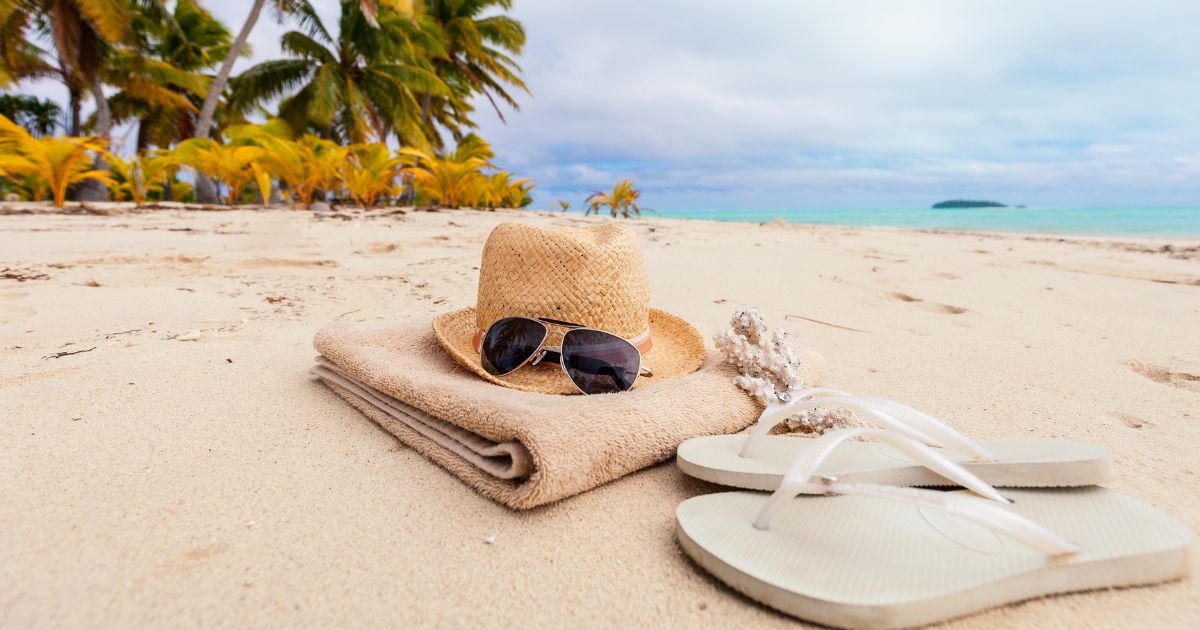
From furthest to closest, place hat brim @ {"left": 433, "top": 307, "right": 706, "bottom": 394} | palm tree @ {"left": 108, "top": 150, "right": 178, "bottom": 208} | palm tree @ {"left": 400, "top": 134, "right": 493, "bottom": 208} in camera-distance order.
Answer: palm tree @ {"left": 400, "top": 134, "right": 493, "bottom": 208}, palm tree @ {"left": 108, "top": 150, "right": 178, "bottom": 208}, hat brim @ {"left": 433, "top": 307, "right": 706, "bottom": 394}

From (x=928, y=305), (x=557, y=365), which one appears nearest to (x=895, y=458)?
(x=557, y=365)

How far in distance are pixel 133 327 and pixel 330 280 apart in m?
1.28

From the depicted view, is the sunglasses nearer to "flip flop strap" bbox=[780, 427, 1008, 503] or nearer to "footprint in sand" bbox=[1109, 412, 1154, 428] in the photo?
"flip flop strap" bbox=[780, 427, 1008, 503]

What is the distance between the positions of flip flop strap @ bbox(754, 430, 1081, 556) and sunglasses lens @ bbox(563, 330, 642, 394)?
55 cm

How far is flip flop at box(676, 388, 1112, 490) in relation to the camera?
96cm

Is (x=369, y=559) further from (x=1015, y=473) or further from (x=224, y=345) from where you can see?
(x=224, y=345)

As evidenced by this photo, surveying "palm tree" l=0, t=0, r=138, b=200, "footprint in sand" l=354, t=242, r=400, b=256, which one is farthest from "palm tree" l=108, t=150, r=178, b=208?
"palm tree" l=0, t=0, r=138, b=200

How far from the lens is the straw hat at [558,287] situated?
1.50 metres

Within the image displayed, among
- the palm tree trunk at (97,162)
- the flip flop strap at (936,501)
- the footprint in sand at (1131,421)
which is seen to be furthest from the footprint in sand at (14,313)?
the palm tree trunk at (97,162)

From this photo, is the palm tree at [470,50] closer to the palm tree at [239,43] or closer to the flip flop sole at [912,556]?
the palm tree at [239,43]

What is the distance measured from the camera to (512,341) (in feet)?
4.83

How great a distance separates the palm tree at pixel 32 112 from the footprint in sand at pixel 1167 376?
121 ft

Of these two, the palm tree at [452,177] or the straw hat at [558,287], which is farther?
the palm tree at [452,177]

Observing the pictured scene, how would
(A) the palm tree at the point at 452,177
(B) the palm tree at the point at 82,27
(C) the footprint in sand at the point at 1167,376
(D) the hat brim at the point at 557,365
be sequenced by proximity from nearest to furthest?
(D) the hat brim at the point at 557,365
(C) the footprint in sand at the point at 1167,376
(A) the palm tree at the point at 452,177
(B) the palm tree at the point at 82,27
